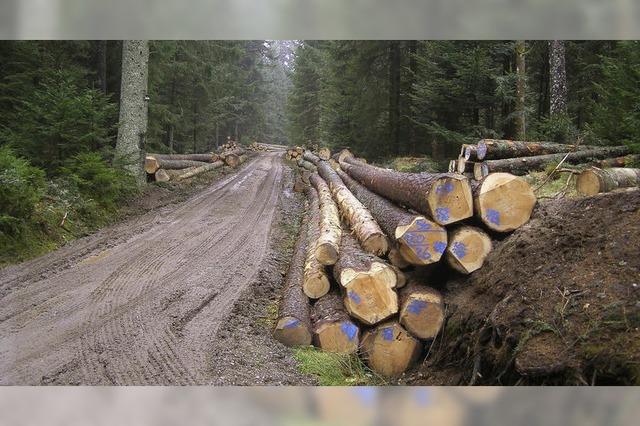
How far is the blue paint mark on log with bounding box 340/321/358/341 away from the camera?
2.77 m

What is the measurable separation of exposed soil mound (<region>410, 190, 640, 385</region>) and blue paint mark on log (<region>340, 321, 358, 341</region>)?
1.40 ft

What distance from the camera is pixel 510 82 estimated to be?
3984 millimetres

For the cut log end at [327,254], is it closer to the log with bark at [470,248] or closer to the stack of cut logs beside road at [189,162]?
the log with bark at [470,248]

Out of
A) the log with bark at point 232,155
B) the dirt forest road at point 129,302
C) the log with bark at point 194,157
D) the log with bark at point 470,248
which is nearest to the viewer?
the dirt forest road at point 129,302

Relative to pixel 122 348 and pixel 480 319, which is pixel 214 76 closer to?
pixel 122 348

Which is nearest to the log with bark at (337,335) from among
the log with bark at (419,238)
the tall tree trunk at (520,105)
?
the log with bark at (419,238)

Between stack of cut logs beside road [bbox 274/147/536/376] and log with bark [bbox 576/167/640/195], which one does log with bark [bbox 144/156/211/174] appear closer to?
stack of cut logs beside road [bbox 274/147/536/376]

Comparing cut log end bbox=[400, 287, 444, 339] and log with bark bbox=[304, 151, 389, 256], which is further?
log with bark bbox=[304, 151, 389, 256]

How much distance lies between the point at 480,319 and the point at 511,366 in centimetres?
36

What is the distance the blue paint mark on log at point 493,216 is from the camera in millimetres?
2680

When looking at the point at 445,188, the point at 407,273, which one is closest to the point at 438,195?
Answer: the point at 445,188

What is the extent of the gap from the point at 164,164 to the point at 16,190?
2.71 m

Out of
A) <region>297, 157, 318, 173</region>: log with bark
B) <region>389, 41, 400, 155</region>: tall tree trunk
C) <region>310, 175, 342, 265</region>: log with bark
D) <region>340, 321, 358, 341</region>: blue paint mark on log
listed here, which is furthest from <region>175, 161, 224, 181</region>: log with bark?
<region>340, 321, 358, 341</region>: blue paint mark on log

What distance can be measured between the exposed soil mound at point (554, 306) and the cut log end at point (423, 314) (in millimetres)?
62
